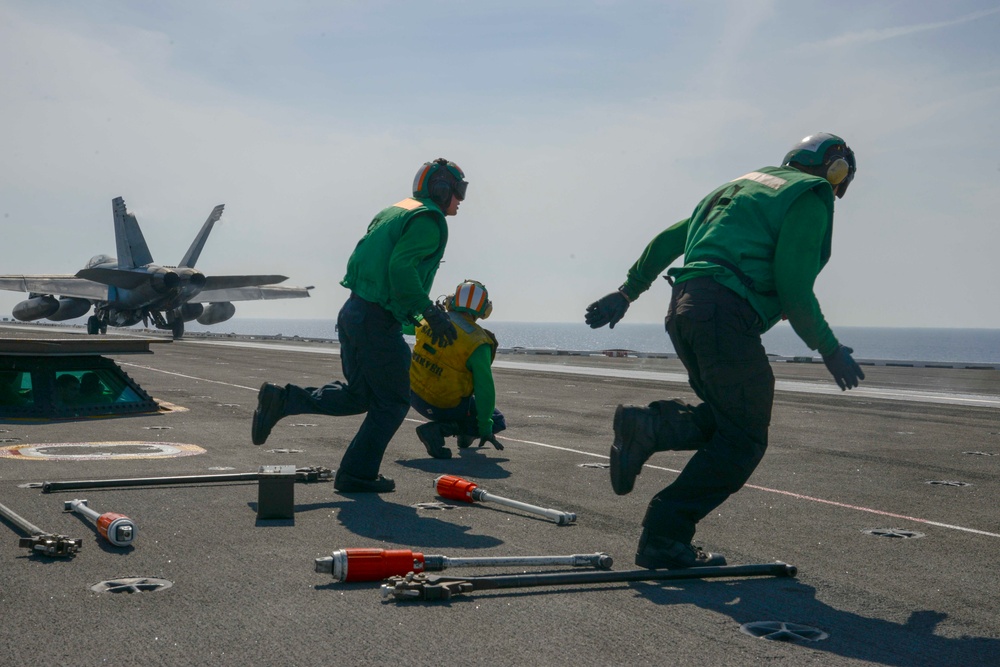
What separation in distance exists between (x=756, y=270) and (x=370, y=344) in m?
2.98

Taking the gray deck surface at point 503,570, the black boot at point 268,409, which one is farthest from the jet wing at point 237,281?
the black boot at point 268,409

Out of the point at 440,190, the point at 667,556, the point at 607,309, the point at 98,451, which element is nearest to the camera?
the point at 667,556

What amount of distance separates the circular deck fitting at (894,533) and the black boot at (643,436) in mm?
1565

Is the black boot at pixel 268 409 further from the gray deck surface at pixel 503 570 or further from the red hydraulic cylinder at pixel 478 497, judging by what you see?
the red hydraulic cylinder at pixel 478 497

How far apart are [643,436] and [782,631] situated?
1.20 m

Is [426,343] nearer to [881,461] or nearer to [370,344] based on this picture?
[370,344]

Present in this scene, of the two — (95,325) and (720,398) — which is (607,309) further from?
(95,325)

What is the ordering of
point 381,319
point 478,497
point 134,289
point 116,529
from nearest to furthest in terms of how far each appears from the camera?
point 116,529, point 478,497, point 381,319, point 134,289

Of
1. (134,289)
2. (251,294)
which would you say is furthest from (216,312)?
(134,289)

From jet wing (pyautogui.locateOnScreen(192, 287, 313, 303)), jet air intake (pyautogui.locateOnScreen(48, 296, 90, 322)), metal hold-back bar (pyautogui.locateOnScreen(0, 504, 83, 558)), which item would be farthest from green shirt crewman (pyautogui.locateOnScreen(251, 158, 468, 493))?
jet air intake (pyautogui.locateOnScreen(48, 296, 90, 322))

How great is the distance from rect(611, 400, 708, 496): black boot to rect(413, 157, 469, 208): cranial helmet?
2.75 meters

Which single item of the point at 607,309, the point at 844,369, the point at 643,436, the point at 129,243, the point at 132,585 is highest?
the point at 129,243

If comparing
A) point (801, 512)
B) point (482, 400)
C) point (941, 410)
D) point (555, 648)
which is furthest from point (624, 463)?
point (941, 410)

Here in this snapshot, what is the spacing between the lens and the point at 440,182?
22.0ft
